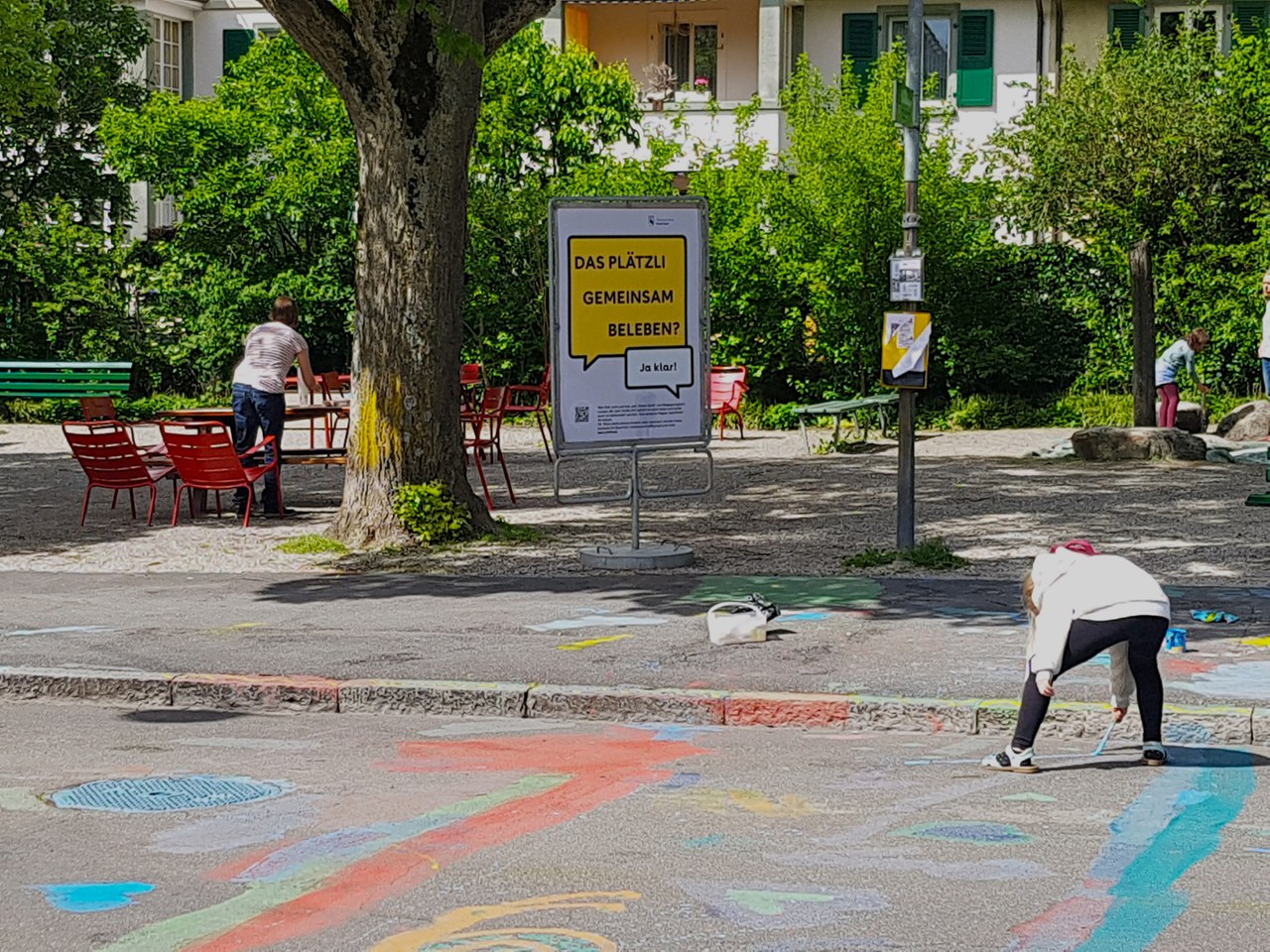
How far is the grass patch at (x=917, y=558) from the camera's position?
12352 mm

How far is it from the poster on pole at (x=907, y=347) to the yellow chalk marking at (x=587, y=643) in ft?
9.36

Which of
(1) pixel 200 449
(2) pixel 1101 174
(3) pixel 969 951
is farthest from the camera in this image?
(2) pixel 1101 174

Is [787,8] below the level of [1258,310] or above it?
above

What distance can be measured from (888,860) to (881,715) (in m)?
2.32

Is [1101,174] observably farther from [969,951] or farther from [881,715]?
[969,951]

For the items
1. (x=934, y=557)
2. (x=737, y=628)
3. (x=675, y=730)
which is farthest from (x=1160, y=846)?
(x=934, y=557)

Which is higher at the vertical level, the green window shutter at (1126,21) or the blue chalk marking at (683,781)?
the green window shutter at (1126,21)

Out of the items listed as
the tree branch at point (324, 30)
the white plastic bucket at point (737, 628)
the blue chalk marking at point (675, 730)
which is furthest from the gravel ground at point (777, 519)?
the blue chalk marking at point (675, 730)

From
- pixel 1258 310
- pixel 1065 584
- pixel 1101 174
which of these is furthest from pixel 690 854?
pixel 1101 174

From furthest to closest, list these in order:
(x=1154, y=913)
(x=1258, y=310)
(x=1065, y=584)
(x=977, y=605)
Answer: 1. (x=1258, y=310)
2. (x=977, y=605)
3. (x=1065, y=584)
4. (x=1154, y=913)

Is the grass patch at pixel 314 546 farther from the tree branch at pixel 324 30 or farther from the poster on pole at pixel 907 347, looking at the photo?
the poster on pole at pixel 907 347

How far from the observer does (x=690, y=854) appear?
6098 mm

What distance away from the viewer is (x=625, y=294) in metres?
12.9

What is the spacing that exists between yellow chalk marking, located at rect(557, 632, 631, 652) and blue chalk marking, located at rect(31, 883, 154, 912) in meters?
4.04
